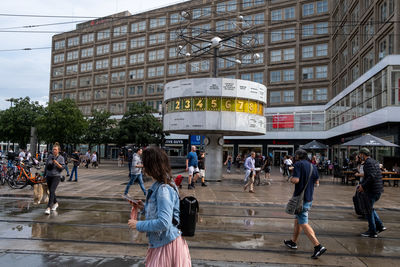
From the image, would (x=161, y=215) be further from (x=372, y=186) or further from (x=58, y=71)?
(x=58, y=71)

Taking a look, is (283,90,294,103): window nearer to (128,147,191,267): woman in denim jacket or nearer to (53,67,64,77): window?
(128,147,191,267): woman in denim jacket

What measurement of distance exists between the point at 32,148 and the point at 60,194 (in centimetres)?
2543

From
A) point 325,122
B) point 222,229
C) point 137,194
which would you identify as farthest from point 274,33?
point 222,229

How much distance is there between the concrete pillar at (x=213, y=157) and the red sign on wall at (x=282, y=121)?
26.9m

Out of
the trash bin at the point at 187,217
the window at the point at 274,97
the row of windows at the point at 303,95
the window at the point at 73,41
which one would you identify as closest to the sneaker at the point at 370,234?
the trash bin at the point at 187,217

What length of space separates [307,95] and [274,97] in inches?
173

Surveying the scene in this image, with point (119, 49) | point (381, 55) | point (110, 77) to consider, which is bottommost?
point (381, 55)

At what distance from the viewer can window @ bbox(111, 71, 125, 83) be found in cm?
5738

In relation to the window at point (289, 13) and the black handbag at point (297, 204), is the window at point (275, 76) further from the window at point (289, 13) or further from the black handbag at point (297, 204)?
the black handbag at point (297, 204)

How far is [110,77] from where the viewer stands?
5844 cm

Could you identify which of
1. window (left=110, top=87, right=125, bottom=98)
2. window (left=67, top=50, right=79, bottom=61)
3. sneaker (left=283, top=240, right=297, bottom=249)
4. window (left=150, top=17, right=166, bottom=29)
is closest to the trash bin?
sneaker (left=283, top=240, right=297, bottom=249)

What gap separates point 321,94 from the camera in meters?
41.7

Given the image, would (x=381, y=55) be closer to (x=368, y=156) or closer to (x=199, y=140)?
(x=199, y=140)

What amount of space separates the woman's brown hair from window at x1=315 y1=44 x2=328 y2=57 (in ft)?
141
